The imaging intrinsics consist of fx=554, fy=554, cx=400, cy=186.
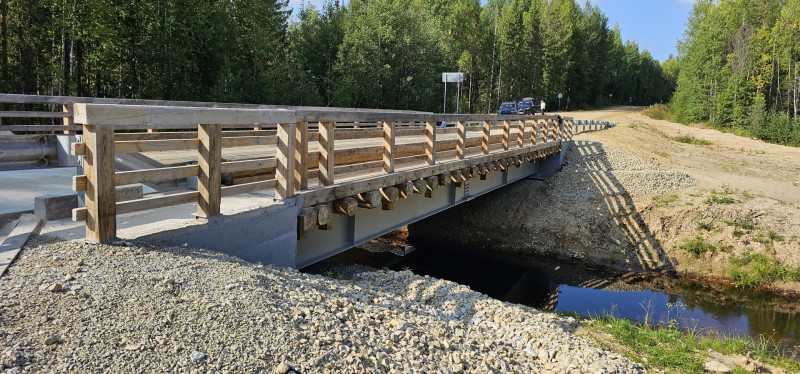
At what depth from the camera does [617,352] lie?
727cm

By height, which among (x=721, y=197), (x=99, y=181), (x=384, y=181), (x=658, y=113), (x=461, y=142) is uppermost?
(x=658, y=113)

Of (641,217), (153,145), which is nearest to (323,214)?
(153,145)

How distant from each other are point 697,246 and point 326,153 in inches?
593

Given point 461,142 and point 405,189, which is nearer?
point 405,189

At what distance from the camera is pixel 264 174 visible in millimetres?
7758

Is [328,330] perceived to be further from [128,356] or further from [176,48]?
[176,48]

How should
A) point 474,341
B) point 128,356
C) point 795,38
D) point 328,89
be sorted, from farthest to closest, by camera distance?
point 795,38 → point 328,89 → point 474,341 → point 128,356

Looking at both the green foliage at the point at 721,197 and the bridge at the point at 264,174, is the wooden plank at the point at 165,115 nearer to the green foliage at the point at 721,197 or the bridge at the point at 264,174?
the bridge at the point at 264,174

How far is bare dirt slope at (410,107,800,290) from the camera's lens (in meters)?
17.9

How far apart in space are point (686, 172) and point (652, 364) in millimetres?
18886

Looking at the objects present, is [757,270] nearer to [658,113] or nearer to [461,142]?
[461,142]

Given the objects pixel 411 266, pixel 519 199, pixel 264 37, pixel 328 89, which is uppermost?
pixel 264 37

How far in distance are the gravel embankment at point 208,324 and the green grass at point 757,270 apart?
12608 millimetres

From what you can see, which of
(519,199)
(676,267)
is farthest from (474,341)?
(519,199)
